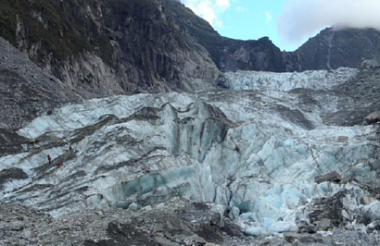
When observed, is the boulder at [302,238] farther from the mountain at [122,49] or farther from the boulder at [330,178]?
the mountain at [122,49]

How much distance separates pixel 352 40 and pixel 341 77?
49675mm

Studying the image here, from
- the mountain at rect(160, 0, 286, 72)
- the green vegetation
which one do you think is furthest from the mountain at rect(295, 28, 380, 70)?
Result: the green vegetation

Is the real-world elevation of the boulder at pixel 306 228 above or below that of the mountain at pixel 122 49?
below

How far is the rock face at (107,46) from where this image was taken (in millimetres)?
41906

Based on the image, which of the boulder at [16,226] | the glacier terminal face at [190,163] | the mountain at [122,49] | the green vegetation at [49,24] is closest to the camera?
the boulder at [16,226]

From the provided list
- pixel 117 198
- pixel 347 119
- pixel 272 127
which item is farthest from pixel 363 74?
pixel 117 198

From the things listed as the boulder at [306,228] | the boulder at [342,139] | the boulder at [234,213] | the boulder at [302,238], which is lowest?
the boulder at [234,213]

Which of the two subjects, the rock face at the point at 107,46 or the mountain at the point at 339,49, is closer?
the rock face at the point at 107,46

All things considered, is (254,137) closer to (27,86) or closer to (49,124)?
(49,124)

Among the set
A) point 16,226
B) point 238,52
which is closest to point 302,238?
point 16,226

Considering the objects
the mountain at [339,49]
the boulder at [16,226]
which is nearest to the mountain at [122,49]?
the mountain at [339,49]

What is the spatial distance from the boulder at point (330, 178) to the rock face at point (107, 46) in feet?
79.6

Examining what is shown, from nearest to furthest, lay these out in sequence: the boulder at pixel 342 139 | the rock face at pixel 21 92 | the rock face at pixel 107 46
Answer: the rock face at pixel 21 92
the boulder at pixel 342 139
the rock face at pixel 107 46

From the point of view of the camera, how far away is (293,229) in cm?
2059
